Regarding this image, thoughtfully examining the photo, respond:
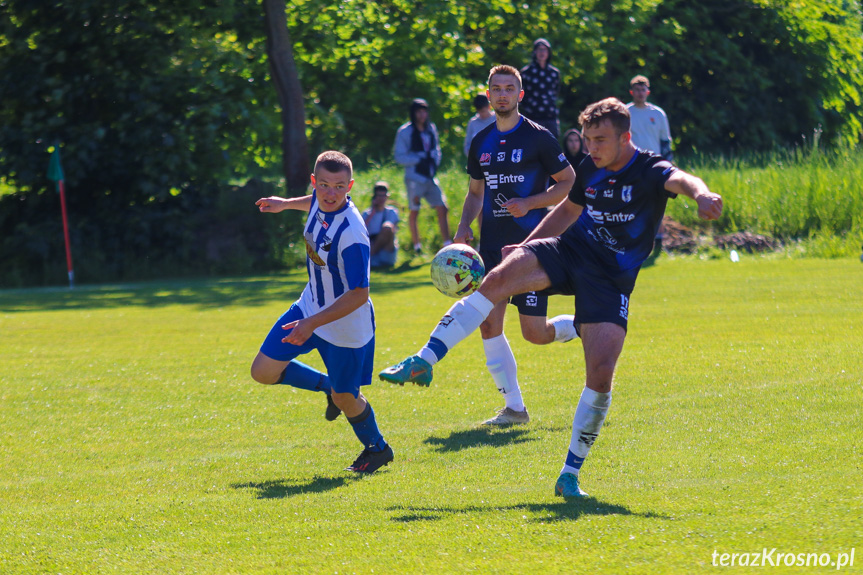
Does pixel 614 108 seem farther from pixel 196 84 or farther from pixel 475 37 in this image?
pixel 475 37

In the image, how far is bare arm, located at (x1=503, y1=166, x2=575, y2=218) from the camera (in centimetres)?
693

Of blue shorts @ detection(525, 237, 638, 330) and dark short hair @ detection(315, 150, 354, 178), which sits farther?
dark short hair @ detection(315, 150, 354, 178)

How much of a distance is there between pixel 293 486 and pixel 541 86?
12275mm

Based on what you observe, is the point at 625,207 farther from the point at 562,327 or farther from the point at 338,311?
the point at 562,327

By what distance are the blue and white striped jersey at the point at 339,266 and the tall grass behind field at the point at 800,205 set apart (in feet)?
43.7

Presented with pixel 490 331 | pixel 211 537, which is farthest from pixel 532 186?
pixel 211 537

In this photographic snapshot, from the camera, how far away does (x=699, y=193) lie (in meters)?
5.10

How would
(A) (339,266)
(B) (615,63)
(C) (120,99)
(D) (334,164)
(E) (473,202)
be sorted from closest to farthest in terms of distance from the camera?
(D) (334,164) < (A) (339,266) < (E) (473,202) < (C) (120,99) < (B) (615,63)

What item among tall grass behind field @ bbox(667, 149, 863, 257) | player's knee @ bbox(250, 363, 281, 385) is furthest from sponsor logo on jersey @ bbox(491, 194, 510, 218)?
tall grass behind field @ bbox(667, 149, 863, 257)

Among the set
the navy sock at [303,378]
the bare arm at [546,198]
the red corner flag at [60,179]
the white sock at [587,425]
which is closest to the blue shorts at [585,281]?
the white sock at [587,425]

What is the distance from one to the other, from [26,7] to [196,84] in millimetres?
3634

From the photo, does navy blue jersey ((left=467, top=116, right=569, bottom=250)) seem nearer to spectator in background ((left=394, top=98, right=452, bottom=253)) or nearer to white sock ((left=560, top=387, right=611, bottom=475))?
white sock ((left=560, top=387, right=611, bottom=475))

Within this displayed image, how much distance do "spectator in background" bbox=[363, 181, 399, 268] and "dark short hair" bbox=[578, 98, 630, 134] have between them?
12136 millimetres

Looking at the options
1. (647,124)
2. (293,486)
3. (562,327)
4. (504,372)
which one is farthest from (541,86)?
(293,486)
